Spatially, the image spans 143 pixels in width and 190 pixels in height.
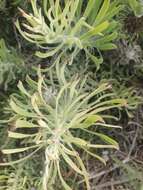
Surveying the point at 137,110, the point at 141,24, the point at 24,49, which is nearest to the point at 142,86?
the point at 137,110

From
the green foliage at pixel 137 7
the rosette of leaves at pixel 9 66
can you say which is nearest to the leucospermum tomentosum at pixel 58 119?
the rosette of leaves at pixel 9 66

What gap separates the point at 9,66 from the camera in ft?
3.58

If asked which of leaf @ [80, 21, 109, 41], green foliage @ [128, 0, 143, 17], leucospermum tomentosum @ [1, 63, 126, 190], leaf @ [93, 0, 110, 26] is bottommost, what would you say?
leucospermum tomentosum @ [1, 63, 126, 190]

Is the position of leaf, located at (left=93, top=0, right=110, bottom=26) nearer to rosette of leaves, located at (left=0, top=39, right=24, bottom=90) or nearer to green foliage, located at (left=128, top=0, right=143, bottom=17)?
green foliage, located at (left=128, top=0, right=143, bottom=17)

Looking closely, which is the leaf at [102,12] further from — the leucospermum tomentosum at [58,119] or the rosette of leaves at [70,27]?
the leucospermum tomentosum at [58,119]

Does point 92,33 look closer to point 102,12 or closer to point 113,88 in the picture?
point 102,12

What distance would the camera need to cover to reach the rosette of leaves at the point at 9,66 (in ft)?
3.54

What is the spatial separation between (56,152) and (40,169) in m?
0.27

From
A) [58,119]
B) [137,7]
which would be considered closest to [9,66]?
[58,119]

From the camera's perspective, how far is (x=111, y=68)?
3.78 ft

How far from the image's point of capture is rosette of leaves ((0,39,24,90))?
1.08 metres

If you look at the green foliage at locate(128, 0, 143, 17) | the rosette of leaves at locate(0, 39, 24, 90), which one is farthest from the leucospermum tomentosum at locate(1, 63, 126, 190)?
the green foliage at locate(128, 0, 143, 17)

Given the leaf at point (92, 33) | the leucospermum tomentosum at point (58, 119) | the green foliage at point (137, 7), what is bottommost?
the leucospermum tomentosum at point (58, 119)

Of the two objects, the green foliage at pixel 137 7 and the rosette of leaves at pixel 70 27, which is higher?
the green foliage at pixel 137 7
